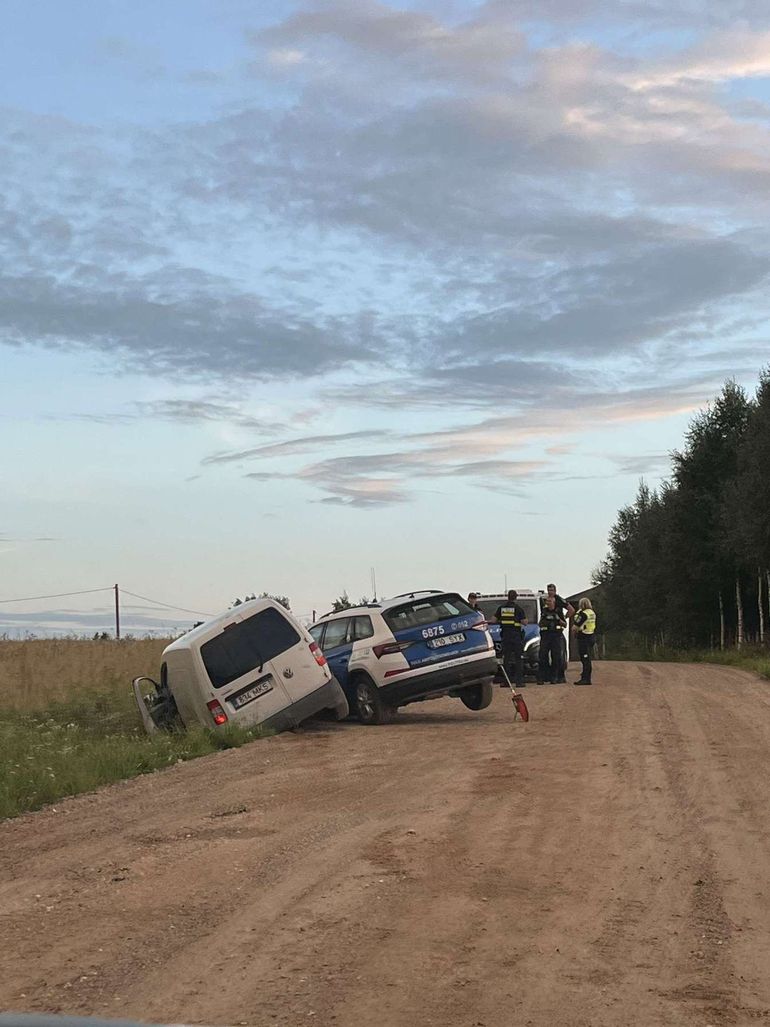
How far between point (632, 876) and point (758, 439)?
124 feet

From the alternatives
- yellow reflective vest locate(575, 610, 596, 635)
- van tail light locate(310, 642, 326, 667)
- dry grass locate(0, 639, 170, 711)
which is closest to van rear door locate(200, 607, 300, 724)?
van tail light locate(310, 642, 326, 667)

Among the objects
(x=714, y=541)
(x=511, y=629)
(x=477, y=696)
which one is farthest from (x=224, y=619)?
(x=714, y=541)

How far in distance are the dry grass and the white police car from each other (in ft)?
23.1

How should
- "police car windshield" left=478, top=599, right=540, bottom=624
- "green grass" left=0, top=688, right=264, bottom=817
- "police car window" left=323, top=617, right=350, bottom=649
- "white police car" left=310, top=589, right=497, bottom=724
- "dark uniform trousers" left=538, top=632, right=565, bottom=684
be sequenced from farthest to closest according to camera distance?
"police car windshield" left=478, top=599, right=540, bottom=624, "dark uniform trousers" left=538, top=632, right=565, bottom=684, "police car window" left=323, top=617, right=350, bottom=649, "white police car" left=310, top=589, right=497, bottom=724, "green grass" left=0, top=688, right=264, bottom=817

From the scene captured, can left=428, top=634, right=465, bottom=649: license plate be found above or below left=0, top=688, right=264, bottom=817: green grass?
above

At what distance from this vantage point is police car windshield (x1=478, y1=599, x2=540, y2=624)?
26953mm

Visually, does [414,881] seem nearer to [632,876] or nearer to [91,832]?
[632,876]

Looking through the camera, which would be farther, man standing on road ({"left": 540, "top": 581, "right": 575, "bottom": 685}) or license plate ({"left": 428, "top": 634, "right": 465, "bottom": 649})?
man standing on road ({"left": 540, "top": 581, "right": 575, "bottom": 685})

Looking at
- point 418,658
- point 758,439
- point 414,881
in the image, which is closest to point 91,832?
point 414,881

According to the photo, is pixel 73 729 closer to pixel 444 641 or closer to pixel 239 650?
pixel 239 650

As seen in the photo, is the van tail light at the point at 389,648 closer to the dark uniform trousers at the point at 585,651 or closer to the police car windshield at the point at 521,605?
the dark uniform trousers at the point at 585,651

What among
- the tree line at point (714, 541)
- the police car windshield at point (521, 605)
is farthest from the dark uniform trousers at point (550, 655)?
the tree line at point (714, 541)

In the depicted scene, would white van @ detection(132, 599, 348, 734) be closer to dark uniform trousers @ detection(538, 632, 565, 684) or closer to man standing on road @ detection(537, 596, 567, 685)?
man standing on road @ detection(537, 596, 567, 685)

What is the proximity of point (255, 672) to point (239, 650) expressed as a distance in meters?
0.37
